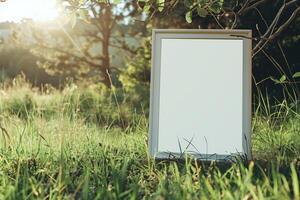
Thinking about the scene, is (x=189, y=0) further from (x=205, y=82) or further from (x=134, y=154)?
(x=134, y=154)

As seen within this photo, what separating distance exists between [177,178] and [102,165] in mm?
545

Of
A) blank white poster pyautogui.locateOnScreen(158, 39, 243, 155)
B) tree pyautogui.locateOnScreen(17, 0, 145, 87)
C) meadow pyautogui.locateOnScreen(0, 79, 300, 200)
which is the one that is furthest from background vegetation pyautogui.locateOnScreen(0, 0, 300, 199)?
tree pyautogui.locateOnScreen(17, 0, 145, 87)

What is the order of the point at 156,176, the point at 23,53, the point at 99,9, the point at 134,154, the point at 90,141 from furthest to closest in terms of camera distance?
1. the point at 23,53
2. the point at 99,9
3. the point at 90,141
4. the point at 134,154
5. the point at 156,176

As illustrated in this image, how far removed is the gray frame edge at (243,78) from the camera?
271 centimetres

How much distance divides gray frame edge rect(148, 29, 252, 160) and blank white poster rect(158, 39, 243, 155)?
→ 0.8 inches

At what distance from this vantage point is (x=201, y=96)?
275 cm

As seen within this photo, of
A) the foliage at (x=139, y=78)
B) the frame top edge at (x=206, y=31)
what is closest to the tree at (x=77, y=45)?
the foliage at (x=139, y=78)

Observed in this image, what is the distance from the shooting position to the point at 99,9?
11.4m

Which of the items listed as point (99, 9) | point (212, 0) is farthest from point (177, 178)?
point (99, 9)

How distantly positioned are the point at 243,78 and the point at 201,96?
0.22 metres

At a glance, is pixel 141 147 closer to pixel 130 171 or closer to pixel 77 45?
pixel 130 171

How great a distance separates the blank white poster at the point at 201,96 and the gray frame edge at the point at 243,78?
2 centimetres

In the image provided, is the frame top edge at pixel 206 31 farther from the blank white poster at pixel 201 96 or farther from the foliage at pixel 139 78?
the foliage at pixel 139 78

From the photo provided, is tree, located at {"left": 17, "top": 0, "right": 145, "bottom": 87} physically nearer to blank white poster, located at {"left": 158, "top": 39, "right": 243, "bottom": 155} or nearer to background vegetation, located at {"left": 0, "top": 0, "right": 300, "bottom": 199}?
background vegetation, located at {"left": 0, "top": 0, "right": 300, "bottom": 199}
